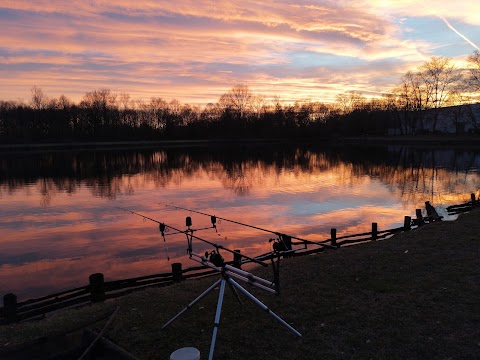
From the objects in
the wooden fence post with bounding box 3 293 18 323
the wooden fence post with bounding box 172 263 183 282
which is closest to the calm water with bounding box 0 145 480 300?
the wooden fence post with bounding box 172 263 183 282

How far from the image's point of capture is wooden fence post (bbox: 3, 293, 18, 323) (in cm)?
850

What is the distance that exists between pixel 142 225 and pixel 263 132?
378ft

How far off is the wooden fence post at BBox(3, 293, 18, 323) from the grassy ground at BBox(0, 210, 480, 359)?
103 cm

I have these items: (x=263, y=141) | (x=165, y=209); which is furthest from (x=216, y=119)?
(x=165, y=209)

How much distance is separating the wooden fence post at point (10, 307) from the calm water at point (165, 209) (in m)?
3.35

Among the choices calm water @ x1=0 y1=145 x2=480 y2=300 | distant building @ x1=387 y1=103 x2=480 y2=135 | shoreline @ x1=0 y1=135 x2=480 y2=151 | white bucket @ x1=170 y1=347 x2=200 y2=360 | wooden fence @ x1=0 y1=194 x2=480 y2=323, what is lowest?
calm water @ x1=0 y1=145 x2=480 y2=300

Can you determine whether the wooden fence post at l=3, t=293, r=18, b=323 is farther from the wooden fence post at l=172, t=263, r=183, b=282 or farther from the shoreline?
the shoreline

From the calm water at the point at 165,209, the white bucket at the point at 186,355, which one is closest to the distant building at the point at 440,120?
the calm water at the point at 165,209

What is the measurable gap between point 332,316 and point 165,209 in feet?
58.9

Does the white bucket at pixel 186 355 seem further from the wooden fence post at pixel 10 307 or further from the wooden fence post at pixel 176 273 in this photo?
the wooden fence post at pixel 176 273

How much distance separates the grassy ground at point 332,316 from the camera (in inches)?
236

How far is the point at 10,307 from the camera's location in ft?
28.0

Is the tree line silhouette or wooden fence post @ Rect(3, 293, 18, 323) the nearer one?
wooden fence post @ Rect(3, 293, 18, 323)

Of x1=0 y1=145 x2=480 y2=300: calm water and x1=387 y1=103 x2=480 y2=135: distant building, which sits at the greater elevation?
x1=387 y1=103 x2=480 y2=135: distant building
